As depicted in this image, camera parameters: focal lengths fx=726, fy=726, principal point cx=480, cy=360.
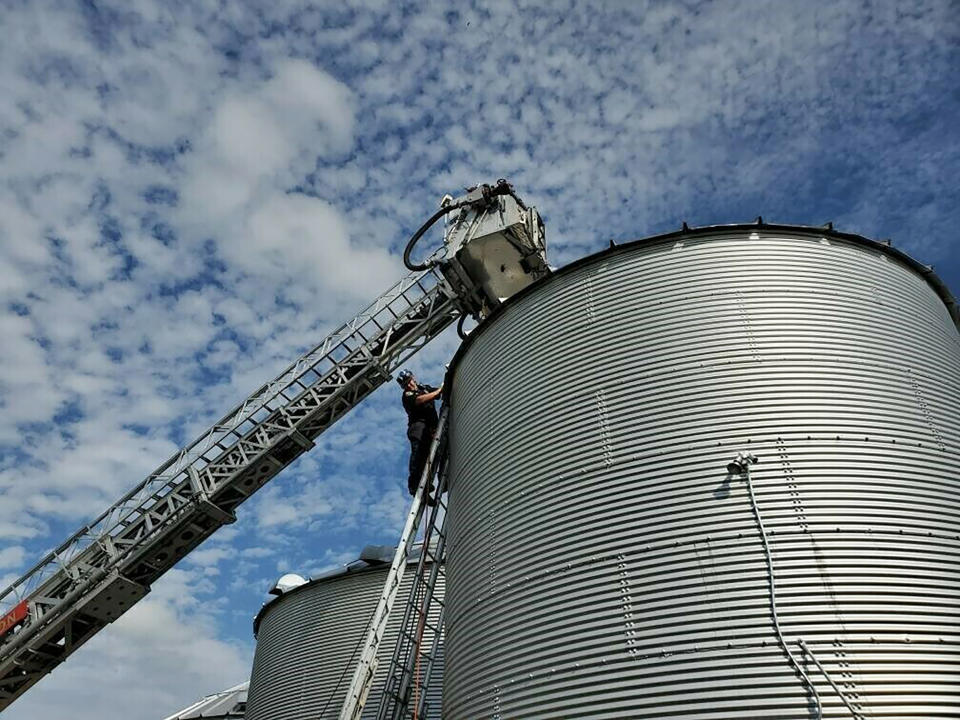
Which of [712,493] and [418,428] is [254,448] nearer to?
[418,428]

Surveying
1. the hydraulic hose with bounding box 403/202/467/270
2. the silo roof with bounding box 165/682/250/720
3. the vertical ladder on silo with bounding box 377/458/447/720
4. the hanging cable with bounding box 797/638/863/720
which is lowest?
the hanging cable with bounding box 797/638/863/720

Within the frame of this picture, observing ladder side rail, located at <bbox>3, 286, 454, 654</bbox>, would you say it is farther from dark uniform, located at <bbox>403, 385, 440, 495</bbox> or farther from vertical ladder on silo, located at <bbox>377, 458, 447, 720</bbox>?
vertical ladder on silo, located at <bbox>377, 458, 447, 720</bbox>

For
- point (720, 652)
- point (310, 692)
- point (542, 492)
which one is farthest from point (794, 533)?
point (310, 692)

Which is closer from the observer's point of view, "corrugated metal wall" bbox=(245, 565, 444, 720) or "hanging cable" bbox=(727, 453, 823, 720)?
"hanging cable" bbox=(727, 453, 823, 720)

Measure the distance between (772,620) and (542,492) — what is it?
3340 millimetres

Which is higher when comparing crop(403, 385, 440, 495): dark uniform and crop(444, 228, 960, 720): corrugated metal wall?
crop(403, 385, 440, 495): dark uniform

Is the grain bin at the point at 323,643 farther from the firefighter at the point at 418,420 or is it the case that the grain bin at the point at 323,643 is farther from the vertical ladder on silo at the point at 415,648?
the firefighter at the point at 418,420

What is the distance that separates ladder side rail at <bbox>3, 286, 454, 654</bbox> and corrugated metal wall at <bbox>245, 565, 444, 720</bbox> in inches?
179

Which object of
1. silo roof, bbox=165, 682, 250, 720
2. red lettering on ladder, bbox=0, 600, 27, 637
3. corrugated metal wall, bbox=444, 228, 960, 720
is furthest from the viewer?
silo roof, bbox=165, 682, 250, 720

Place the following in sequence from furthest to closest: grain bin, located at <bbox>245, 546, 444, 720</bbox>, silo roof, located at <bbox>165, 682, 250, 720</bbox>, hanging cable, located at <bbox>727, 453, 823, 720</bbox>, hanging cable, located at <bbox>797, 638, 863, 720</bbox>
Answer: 1. silo roof, located at <bbox>165, 682, 250, 720</bbox>
2. grain bin, located at <bbox>245, 546, 444, 720</bbox>
3. hanging cable, located at <bbox>727, 453, 823, 720</bbox>
4. hanging cable, located at <bbox>797, 638, 863, 720</bbox>

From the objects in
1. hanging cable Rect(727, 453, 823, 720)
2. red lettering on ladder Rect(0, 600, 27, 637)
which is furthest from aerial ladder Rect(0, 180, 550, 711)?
hanging cable Rect(727, 453, 823, 720)

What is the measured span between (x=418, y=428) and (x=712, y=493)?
7883 mm

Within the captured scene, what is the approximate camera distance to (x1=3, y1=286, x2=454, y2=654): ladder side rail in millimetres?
15328

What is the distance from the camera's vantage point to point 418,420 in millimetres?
15430
